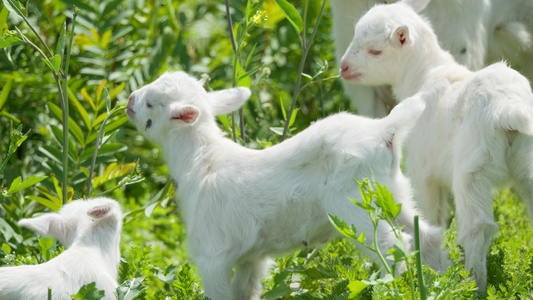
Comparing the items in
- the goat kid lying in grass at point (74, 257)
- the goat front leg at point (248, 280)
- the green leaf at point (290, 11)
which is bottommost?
the goat front leg at point (248, 280)

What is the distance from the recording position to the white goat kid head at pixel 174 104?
498 centimetres

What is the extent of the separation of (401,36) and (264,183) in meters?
1.59

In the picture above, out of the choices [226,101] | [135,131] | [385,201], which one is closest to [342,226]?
[385,201]

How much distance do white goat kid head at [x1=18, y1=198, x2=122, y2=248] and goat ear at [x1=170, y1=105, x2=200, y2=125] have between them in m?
0.61

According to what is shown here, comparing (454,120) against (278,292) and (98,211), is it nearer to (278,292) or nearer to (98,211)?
(278,292)

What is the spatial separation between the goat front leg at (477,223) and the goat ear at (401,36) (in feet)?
3.86

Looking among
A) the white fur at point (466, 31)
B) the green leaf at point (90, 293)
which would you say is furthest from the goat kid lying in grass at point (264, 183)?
the white fur at point (466, 31)

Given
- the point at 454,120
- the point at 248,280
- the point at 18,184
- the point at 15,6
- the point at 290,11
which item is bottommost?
the point at 248,280

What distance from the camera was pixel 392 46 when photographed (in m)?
5.64

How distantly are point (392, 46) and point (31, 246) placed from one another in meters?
2.98

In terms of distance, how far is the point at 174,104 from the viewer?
500 centimetres

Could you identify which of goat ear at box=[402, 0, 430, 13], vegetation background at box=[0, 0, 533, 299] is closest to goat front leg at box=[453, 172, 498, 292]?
vegetation background at box=[0, 0, 533, 299]

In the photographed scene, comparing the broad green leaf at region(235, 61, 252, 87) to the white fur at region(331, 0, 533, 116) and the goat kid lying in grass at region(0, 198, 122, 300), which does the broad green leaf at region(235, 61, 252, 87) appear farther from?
the white fur at region(331, 0, 533, 116)

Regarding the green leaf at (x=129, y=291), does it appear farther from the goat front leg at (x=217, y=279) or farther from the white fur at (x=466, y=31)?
the white fur at (x=466, y=31)
